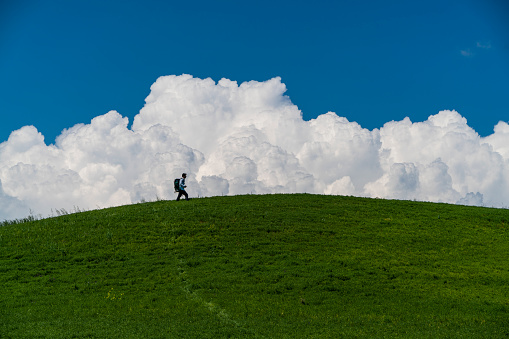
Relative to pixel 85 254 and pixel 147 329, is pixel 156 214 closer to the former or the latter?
pixel 85 254

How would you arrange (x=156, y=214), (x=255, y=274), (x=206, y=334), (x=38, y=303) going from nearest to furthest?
(x=206, y=334) → (x=38, y=303) → (x=255, y=274) → (x=156, y=214)

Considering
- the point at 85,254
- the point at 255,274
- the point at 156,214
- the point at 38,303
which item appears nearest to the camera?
the point at 38,303

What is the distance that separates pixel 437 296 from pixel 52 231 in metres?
33.7

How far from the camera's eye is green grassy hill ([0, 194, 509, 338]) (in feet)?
75.5

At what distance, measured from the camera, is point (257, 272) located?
30516 mm

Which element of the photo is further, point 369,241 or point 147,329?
point 369,241

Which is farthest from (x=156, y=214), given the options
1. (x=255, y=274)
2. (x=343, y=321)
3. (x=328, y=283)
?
(x=343, y=321)

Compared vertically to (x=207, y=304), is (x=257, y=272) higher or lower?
higher

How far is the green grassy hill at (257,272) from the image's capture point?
23.0 metres

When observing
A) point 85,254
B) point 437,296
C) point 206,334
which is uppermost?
point 85,254

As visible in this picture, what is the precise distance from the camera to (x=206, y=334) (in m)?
21.2

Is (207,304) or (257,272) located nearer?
(207,304)

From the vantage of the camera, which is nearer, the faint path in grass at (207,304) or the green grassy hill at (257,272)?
the faint path in grass at (207,304)

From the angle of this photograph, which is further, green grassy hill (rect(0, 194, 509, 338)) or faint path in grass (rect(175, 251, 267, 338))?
green grassy hill (rect(0, 194, 509, 338))
